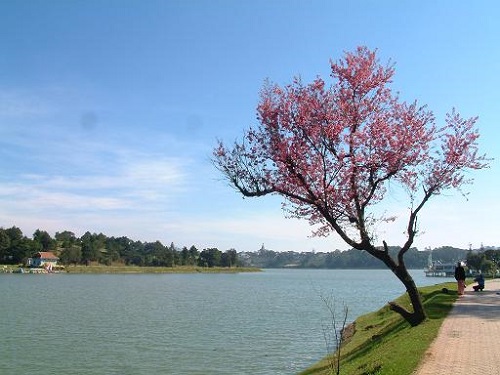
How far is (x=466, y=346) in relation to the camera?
52.3 ft

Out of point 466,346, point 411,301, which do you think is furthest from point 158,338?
point 466,346

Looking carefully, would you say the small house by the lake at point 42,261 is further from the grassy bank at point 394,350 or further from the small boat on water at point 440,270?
the grassy bank at point 394,350

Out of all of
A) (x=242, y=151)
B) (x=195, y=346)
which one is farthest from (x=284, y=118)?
(x=195, y=346)

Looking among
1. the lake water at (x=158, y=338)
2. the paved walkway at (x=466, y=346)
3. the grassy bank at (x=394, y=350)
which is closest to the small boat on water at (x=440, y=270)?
the lake water at (x=158, y=338)

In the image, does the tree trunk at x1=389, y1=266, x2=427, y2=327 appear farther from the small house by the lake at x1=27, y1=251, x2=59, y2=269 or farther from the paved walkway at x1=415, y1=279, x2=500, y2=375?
the small house by the lake at x1=27, y1=251, x2=59, y2=269

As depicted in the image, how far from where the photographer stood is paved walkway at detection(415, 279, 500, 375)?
13062mm

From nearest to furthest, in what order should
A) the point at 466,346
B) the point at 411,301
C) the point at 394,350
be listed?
the point at 466,346
the point at 394,350
the point at 411,301

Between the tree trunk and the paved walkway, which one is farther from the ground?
the tree trunk

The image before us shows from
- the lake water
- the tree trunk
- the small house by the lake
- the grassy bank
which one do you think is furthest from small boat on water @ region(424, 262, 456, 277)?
the tree trunk

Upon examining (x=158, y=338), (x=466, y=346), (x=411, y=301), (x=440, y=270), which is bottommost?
(x=158, y=338)

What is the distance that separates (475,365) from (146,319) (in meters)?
32.5

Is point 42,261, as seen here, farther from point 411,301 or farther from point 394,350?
point 394,350

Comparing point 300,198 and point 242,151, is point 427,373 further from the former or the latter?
point 242,151

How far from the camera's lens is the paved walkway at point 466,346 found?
13.1m
